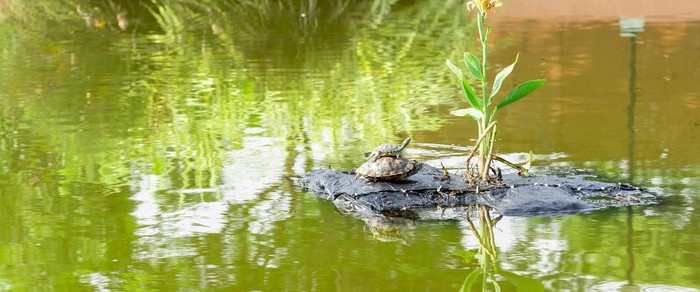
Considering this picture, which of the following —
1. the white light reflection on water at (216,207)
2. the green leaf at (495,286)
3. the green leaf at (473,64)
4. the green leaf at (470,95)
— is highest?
the green leaf at (473,64)

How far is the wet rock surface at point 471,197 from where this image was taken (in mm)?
5156

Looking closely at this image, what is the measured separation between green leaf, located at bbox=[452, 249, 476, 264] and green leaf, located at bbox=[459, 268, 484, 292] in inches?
5.9

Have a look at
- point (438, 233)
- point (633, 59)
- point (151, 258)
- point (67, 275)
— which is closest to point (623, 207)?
point (438, 233)

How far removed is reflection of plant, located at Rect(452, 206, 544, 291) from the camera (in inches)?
163

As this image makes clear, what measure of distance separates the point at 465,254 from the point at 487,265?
0.18 meters

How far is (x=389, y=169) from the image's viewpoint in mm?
5258

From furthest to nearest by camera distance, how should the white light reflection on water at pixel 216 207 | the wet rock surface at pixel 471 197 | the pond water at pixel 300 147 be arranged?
1. the wet rock surface at pixel 471 197
2. the white light reflection on water at pixel 216 207
3. the pond water at pixel 300 147

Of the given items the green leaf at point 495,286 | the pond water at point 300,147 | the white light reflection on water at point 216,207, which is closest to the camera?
the green leaf at point 495,286

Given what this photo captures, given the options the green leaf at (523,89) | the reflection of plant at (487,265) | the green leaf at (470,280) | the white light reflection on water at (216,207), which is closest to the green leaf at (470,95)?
the green leaf at (523,89)

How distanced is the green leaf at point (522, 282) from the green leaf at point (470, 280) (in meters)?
0.10

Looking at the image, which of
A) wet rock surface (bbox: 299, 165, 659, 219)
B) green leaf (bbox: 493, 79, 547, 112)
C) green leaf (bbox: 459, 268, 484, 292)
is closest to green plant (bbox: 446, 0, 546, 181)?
green leaf (bbox: 493, 79, 547, 112)

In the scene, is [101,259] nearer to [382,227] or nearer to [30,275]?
[30,275]

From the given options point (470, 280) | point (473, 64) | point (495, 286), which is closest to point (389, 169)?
point (473, 64)

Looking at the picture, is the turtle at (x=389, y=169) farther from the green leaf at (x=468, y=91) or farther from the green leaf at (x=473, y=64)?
the green leaf at (x=473, y=64)
